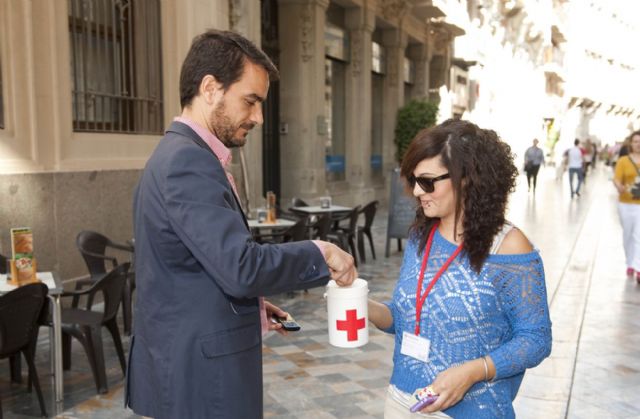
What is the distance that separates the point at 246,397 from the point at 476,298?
0.71 metres

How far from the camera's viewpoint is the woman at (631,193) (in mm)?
7754

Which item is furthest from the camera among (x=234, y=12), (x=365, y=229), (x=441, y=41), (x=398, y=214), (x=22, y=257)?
(x=441, y=41)

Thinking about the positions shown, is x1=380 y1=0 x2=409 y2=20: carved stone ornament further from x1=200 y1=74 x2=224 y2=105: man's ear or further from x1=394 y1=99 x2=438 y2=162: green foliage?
x1=200 y1=74 x2=224 y2=105: man's ear

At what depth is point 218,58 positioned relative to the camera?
5.82 ft

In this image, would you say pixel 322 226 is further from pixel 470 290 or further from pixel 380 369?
pixel 470 290

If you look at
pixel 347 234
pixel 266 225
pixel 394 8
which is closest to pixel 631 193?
pixel 347 234

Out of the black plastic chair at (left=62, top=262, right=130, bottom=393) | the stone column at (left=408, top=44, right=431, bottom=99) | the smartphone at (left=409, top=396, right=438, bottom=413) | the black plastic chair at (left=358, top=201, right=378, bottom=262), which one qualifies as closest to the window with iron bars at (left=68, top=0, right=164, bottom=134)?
the black plastic chair at (left=62, top=262, right=130, bottom=393)

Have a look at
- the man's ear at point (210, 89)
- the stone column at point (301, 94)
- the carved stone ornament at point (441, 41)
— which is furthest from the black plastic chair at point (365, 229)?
the carved stone ornament at point (441, 41)

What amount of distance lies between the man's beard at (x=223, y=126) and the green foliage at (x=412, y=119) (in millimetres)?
16526

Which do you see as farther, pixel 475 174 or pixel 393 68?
pixel 393 68

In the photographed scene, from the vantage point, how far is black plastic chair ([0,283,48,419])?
3.84 metres

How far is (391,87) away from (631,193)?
1144cm

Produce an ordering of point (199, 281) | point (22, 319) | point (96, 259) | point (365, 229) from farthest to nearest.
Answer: point (365, 229) → point (96, 259) → point (22, 319) → point (199, 281)

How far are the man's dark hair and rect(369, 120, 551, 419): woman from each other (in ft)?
1.91
